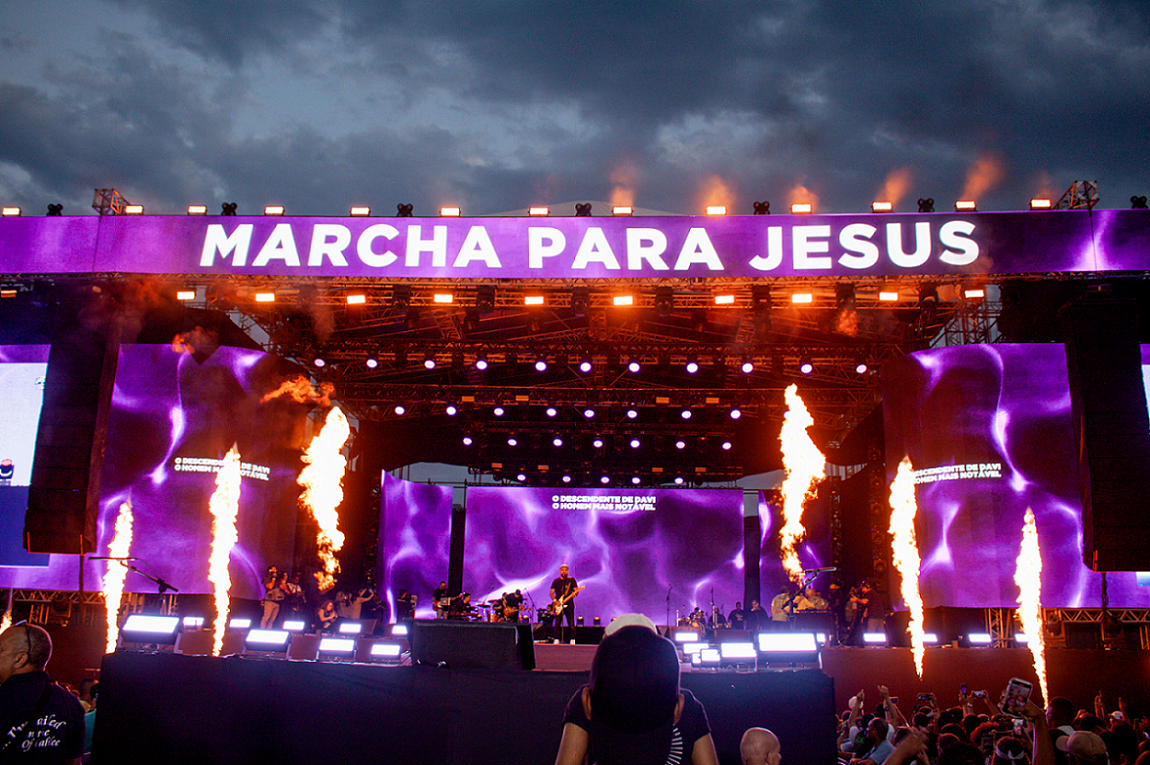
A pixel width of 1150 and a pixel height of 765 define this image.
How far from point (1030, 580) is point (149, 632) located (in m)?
12.3

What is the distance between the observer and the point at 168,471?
13.8 m

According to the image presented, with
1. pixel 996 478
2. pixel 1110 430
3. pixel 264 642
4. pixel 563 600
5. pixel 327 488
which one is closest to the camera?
pixel 264 642

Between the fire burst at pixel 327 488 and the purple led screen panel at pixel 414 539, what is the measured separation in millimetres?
1863

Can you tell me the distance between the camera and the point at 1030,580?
1285cm

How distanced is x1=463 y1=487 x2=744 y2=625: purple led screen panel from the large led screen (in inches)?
390

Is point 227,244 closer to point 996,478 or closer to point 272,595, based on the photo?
point 272,595

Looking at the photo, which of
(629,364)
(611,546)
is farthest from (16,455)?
(611,546)

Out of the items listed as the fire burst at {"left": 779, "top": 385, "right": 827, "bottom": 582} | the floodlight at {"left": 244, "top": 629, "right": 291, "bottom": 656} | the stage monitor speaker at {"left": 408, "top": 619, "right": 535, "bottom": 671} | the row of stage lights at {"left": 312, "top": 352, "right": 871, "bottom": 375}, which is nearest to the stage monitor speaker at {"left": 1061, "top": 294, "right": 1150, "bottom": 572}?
the row of stage lights at {"left": 312, "top": 352, "right": 871, "bottom": 375}

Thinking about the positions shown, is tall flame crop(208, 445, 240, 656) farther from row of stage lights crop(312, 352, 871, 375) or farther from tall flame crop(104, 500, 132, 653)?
row of stage lights crop(312, 352, 871, 375)

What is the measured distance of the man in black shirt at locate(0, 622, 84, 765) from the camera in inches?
136

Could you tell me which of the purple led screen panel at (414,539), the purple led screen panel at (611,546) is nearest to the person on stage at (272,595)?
the purple led screen panel at (414,539)

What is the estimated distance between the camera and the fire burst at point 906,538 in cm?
1400

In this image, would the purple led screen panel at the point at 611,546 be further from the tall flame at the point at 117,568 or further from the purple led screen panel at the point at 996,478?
the tall flame at the point at 117,568

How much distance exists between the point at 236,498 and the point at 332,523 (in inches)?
130
